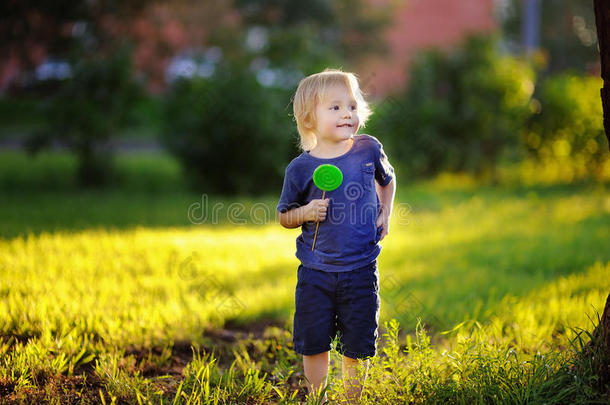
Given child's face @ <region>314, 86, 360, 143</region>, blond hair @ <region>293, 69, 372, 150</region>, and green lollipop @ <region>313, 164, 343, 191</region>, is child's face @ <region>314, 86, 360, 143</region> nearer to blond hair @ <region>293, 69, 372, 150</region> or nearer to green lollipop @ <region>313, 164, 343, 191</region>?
blond hair @ <region>293, 69, 372, 150</region>

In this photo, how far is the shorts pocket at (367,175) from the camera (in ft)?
8.79

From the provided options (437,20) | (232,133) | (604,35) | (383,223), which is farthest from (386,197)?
(437,20)

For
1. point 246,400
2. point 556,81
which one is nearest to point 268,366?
point 246,400

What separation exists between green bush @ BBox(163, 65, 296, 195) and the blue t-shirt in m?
7.12

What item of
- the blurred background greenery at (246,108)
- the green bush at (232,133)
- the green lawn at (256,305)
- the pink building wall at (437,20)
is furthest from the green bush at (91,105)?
the pink building wall at (437,20)

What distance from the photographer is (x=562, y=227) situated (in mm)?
7164

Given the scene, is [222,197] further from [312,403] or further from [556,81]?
[312,403]

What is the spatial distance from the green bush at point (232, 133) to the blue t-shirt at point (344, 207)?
7.12m

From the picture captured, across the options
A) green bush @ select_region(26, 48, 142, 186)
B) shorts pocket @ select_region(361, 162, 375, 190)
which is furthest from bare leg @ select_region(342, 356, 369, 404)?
green bush @ select_region(26, 48, 142, 186)

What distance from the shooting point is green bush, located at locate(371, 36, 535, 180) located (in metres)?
11.0

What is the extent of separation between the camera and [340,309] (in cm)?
268

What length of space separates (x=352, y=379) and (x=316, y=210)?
0.80m

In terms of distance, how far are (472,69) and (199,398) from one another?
10.2 metres

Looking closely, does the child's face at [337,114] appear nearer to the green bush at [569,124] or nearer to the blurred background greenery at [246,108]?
the blurred background greenery at [246,108]
